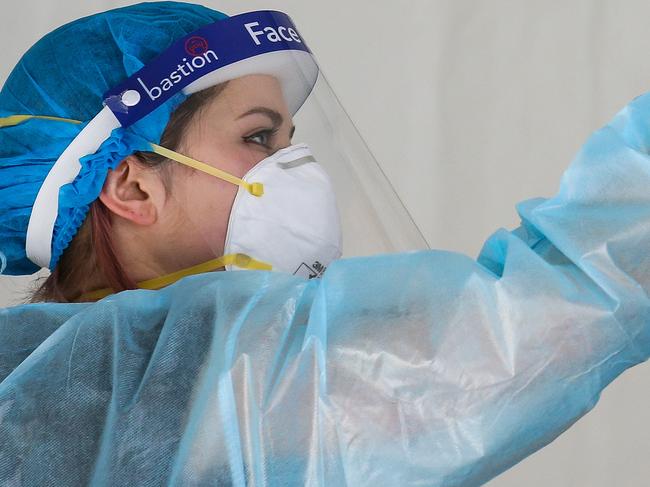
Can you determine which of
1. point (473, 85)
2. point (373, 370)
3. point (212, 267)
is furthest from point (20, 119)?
point (473, 85)

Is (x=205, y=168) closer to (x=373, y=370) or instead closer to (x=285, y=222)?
(x=285, y=222)

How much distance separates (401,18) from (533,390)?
1272 mm

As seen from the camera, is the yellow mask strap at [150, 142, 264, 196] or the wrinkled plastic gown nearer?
the wrinkled plastic gown

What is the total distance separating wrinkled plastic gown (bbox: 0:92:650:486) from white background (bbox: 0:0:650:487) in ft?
3.40

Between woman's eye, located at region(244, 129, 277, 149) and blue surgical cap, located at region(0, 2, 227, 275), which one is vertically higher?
blue surgical cap, located at region(0, 2, 227, 275)

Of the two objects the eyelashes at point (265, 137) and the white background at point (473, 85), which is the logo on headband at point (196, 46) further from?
the white background at point (473, 85)

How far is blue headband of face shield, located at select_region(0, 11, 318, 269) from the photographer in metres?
1.18

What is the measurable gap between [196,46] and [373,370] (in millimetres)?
480

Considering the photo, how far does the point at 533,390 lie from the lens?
33.9 inches

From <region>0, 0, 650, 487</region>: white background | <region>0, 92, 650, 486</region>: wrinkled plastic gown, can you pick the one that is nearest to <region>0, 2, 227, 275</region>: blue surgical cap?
<region>0, 92, 650, 486</region>: wrinkled plastic gown

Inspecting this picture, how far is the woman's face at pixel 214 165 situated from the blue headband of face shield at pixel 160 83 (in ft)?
0.08

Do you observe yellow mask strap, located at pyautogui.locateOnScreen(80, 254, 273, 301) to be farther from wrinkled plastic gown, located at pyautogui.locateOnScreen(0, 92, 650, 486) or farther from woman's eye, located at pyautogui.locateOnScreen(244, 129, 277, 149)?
wrinkled plastic gown, located at pyautogui.locateOnScreen(0, 92, 650, 486)

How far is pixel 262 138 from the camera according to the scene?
1.23 meters

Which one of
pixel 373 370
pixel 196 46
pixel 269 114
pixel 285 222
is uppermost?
pixel 196 46
